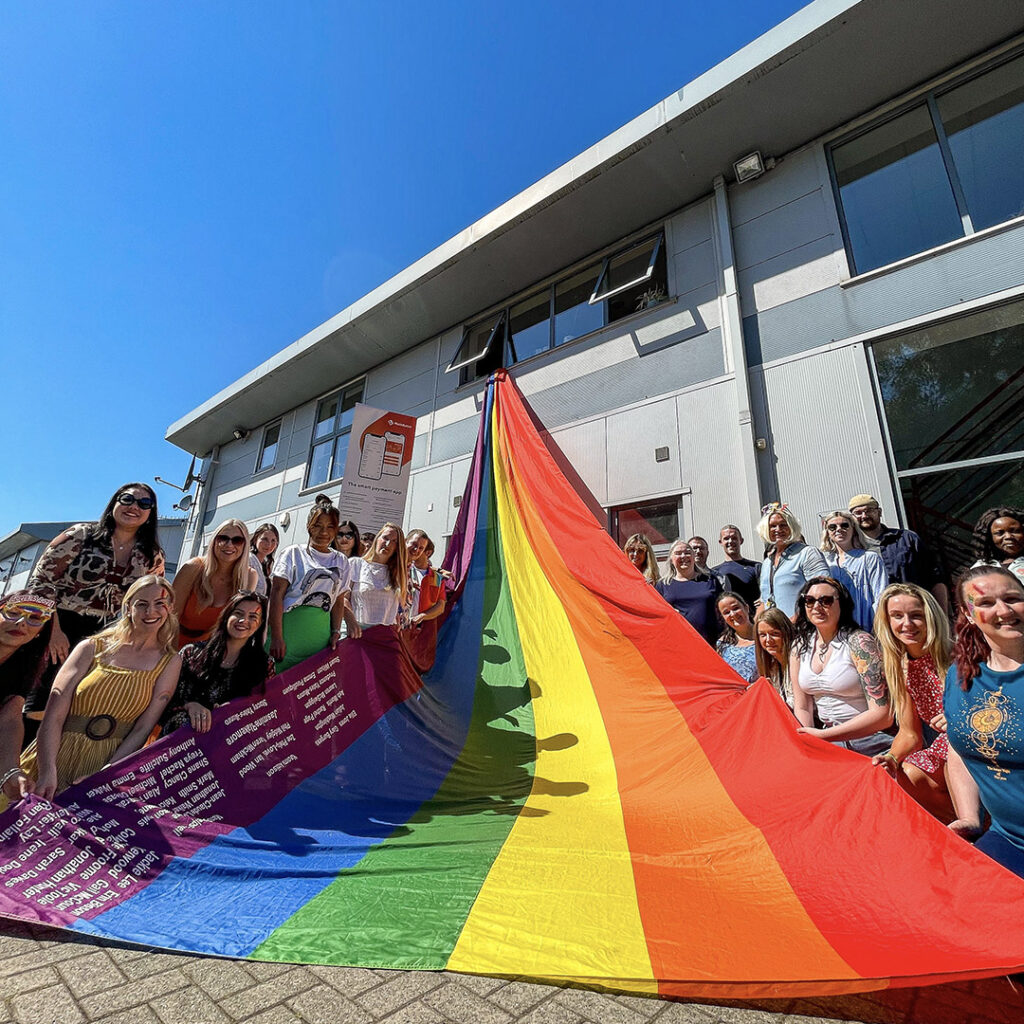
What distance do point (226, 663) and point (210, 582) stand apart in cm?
59

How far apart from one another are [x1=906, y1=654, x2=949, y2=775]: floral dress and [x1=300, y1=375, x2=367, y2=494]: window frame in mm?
9125

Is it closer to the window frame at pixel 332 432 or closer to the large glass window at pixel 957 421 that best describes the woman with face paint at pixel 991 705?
the large glass window at pixel 957 421

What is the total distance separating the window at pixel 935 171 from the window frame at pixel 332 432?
25.9 ft

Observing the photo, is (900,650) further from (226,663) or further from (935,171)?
(935,171)

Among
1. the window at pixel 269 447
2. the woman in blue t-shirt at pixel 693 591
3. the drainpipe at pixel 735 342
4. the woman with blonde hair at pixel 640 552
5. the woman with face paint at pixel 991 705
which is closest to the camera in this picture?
the woman with face paint at pixel 991 705

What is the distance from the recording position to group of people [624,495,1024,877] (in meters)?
1.64

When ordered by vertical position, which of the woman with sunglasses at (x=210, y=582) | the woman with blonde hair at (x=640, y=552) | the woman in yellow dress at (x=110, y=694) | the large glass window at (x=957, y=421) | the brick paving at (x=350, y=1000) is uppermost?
the large glass window at (x=957, y=421)

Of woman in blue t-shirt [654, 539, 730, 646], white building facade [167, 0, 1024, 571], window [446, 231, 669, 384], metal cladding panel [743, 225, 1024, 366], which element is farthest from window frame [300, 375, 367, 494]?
woman in blue t-shirt [654, 539, 730, 646]

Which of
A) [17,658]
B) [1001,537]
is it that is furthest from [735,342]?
[17,658]

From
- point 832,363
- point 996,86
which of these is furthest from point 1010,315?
point 996,86

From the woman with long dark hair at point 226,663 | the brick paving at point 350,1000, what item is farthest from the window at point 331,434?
the brick paving at point 350,1000

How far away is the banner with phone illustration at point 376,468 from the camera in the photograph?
6.67 m

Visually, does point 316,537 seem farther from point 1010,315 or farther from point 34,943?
point 1010,315

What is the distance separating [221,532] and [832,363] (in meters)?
5.29
